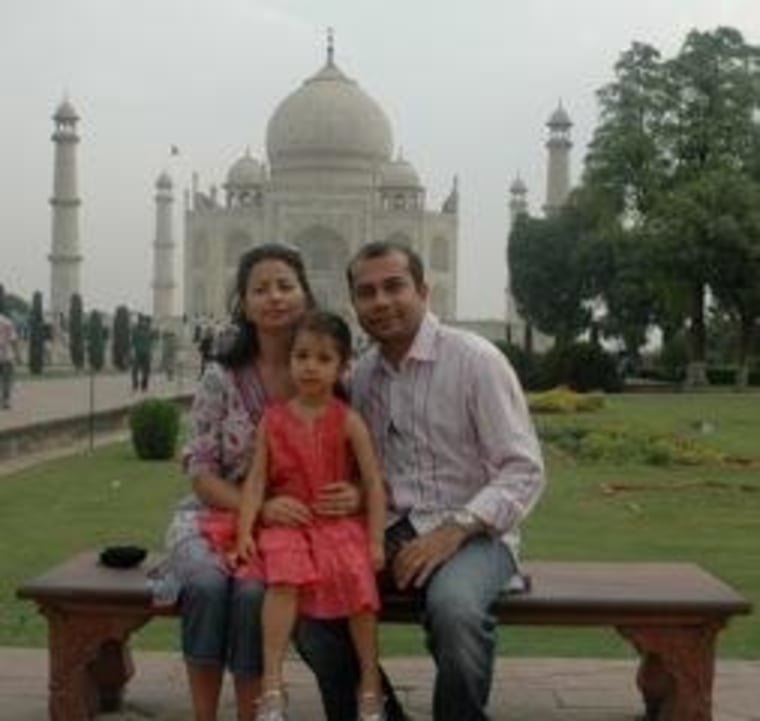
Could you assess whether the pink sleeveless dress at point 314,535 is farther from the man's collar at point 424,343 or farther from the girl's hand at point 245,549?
the man's collar at point 424,343

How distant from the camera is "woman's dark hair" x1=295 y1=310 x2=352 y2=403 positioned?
4.25m

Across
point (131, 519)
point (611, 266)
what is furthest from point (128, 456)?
point (611, 266)

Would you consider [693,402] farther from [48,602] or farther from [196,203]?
[196,203]

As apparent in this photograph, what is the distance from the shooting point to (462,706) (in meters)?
4.09

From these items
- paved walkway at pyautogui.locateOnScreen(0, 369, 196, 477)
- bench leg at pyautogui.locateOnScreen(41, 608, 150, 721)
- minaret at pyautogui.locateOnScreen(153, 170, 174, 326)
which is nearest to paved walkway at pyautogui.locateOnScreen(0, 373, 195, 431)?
paved walkway at pyautogui.locateOnScreen(0, 369, 196, 477)

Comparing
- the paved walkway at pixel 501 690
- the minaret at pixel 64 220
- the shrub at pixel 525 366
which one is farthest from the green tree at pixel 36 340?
the paved walkway at pixel 501 690

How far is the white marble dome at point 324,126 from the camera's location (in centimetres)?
6569

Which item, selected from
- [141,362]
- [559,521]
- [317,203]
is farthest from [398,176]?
[559,521]

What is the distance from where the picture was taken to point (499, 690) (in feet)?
16.8

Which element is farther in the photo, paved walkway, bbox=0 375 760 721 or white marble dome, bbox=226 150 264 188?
white marble dome, bbox=226 150 264 188

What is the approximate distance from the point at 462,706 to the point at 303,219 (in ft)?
212

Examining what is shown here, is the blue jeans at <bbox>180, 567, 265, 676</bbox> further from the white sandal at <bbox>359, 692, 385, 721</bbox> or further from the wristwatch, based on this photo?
the wristwatch

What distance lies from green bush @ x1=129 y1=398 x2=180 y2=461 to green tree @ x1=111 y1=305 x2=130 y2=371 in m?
31.9

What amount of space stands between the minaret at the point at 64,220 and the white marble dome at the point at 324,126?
7.99m
